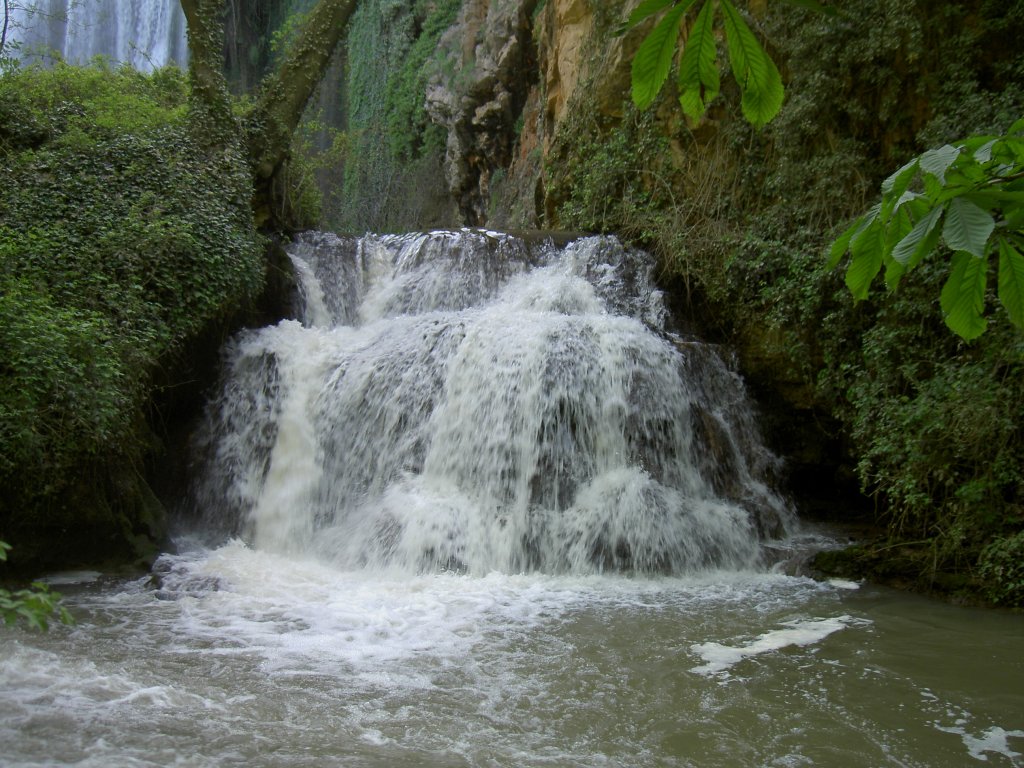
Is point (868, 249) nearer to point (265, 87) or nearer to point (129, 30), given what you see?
point (265, 87)

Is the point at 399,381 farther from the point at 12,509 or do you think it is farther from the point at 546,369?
the point at 12,509

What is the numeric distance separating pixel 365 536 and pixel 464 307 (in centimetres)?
381

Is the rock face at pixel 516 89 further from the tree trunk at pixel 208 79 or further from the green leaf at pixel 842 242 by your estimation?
the green leaf at pixel 842 242

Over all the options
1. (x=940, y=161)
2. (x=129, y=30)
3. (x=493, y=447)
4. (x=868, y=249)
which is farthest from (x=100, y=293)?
(x=129, y=30)

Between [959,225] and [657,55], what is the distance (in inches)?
24.2

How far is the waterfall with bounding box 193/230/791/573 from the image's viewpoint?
22.9 ft

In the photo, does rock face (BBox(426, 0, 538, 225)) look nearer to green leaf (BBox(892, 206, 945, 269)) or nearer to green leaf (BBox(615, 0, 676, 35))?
green leaf (BBox(615, 0, 676, 35))

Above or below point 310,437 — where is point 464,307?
above

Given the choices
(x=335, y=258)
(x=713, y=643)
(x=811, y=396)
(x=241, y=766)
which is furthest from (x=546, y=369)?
(x=241, y=766)

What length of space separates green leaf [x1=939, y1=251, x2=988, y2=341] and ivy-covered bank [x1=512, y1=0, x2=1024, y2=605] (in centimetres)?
510

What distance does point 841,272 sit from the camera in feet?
25.9

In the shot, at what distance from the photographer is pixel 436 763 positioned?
10.8ft

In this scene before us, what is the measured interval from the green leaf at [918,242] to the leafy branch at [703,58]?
0.34 m

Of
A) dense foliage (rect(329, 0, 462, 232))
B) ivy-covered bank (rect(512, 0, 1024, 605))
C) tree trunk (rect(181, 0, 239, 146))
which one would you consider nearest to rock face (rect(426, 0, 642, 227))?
ivy-covered bank (rect(512, 0, 1024, 605))
